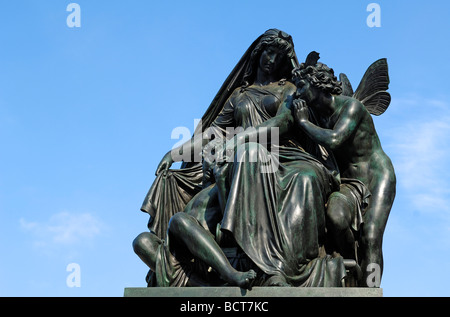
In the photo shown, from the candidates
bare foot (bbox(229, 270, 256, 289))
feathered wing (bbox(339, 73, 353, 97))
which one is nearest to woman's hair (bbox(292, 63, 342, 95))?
feathered wing (bbox(339, 73, 353, 97))

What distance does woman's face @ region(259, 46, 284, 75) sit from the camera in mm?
9656

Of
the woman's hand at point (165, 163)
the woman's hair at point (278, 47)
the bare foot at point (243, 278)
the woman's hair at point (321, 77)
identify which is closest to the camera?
the bare foot at point (243, 278)

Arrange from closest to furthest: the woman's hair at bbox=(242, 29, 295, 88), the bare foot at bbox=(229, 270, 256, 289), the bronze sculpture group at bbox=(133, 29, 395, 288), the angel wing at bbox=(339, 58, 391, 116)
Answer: the bare foot at bbox=(229, 270, 256, 289) < the bronze sculpture group at bbox=(133, 29, 395, 288) < the angel wing at bbox=(339, 58, 391, 116) < the woman's hair at bbox=(242, 29, 295, 88)

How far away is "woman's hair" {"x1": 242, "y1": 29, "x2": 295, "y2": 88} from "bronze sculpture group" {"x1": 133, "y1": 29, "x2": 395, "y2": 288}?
1 centimetres

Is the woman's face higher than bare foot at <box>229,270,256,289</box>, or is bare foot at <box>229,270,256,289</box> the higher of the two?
the woman's face

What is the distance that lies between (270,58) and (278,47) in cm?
18

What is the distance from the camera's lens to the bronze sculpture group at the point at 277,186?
298 inches

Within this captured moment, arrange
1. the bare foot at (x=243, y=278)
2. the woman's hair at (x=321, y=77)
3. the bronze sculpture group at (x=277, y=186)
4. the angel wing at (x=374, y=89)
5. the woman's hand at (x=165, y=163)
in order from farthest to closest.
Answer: the angel wing at (x=374, y=89)
the woman's hand at (x=165, y=163)
the woman's hair at (x=321, y=77)
the bronze sculpture group at (x=277, y=186)
the bare foot at (x=243, y=278)

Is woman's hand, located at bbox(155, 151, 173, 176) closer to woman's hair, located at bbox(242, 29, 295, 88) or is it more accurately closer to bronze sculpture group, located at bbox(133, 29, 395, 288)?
bronze sculpture group, located at bbox(133, 29, 395, 288)

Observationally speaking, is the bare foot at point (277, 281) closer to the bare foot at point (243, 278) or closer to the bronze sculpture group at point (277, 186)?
the bronze sculpture group at point (277, 186)

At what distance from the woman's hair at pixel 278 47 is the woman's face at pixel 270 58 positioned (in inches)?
1.7

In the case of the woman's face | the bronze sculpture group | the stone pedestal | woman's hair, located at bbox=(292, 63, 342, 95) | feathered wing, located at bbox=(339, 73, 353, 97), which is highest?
the woman's face

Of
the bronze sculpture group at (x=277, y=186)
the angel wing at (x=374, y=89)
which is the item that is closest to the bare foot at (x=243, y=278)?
the bronze sculpture group at (x=277, y=186)
